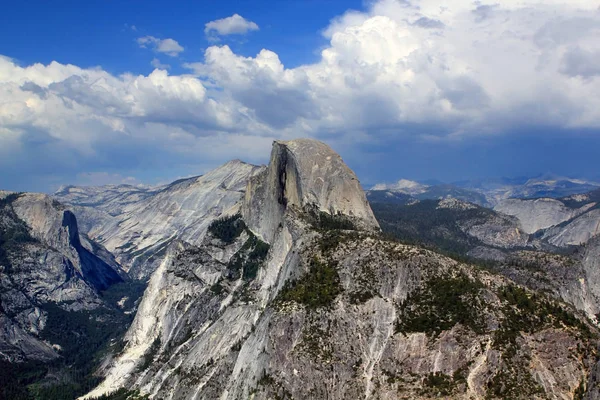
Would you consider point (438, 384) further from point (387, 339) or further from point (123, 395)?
point (123, 395)

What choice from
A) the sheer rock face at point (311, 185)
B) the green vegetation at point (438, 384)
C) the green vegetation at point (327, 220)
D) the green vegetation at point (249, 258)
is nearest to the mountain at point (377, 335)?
the green vegetation at point (438, 384)

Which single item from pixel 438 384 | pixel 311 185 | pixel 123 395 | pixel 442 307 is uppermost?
pixel 311 185

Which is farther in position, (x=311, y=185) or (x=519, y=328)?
(x=311, y=185)

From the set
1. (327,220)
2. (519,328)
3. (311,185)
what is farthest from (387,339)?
(311,185)

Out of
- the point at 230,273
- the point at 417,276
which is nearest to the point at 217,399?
the point at 417,276

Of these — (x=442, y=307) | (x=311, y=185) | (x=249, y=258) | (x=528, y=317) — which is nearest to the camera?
(x=528, y=317)

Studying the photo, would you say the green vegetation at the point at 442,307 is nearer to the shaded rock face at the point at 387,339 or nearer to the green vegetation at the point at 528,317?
the shaded rock face at the point at 387,339

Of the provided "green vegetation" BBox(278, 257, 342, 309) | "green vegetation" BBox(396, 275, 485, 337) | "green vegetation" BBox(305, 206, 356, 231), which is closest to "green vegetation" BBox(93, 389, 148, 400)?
"green vegetation" BBox(278, 257, 342, 309)
